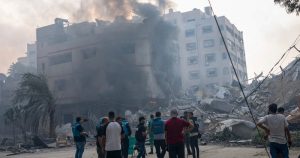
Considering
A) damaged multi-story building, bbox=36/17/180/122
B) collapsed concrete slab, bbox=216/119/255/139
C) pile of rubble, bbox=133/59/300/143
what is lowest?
collapsed concrete slab, bbox=216/119/255/139

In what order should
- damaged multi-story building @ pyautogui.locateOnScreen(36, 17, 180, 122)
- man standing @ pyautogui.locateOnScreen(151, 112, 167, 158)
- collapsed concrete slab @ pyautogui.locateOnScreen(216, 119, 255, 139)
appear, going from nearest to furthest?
man standing @ pyautogui.locateOnScreen(151, 112, 167, 158), collapsed concrete slab @ pyautogui.locateOnScreen(216, 119, 255, 139), damaged multi-story building @ pyautogui.locateOnScreen(36, 17, 180, 122)

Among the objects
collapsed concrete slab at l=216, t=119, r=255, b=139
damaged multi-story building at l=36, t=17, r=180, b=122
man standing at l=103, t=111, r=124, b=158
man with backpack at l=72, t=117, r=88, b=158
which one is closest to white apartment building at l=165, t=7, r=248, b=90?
damaged multi-story building at l=36, t=17, r=180, b=122

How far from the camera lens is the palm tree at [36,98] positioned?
3791 cm

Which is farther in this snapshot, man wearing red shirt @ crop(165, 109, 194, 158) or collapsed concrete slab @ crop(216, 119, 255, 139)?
collapsed concrete slab @ crop(216, 119, 255, 139)

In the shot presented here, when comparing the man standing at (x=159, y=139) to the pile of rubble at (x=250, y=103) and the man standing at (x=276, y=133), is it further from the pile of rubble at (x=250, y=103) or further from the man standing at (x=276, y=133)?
the pile of rubble at (x=250, y=103)

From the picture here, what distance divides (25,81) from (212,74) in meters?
38.1

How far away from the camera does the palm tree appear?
37906 millimetres

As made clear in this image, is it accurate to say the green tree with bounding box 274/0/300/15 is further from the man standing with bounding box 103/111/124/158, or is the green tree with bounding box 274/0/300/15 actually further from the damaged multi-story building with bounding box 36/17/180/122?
the damaged multi-story building with bounding box 36/17/180/122

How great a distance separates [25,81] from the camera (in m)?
37.8

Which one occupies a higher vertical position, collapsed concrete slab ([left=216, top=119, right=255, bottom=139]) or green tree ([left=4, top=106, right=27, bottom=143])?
green tree ([left=4, top=106, right=27, bottom=143])

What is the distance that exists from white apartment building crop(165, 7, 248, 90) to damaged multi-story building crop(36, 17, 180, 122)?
54.4 ft

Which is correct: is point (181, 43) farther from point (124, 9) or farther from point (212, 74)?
point (124, 9)

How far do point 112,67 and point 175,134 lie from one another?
118 feet

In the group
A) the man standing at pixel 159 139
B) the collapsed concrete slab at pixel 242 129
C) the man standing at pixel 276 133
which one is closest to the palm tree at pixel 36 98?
the collapsed concrete slab at pixel 242 129
